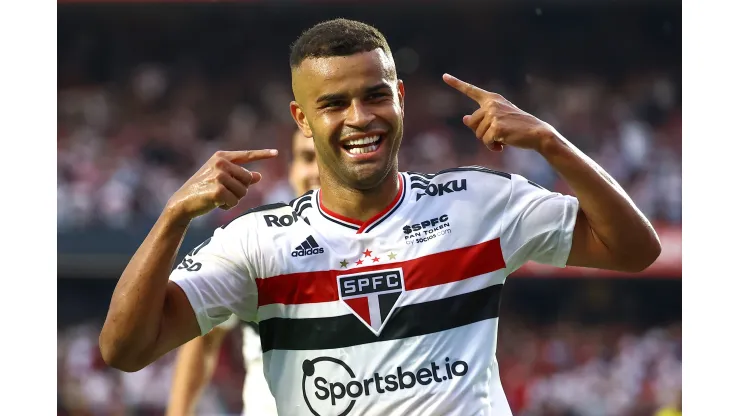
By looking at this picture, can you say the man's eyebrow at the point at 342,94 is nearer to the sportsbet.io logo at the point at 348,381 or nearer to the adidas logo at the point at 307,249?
the adidas logo at the point at 307,249

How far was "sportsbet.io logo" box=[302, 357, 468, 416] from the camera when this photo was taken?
310cm

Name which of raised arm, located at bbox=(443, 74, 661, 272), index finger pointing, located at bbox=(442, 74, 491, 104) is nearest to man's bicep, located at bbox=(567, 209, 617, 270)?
raised arm, located at bbox=(443, 74, 661, 272)

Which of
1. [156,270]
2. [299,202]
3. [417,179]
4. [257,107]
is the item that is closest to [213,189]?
[156,270]

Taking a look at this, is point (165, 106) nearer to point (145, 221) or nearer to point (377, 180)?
point (145, 221)

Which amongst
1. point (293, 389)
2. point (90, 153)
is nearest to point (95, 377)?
point (90, 153)

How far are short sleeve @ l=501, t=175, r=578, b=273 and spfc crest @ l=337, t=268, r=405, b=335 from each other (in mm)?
398

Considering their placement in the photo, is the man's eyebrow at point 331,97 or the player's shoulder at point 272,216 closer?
the man's eyebrow at point 331,97

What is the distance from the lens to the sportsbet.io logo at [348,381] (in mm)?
3098

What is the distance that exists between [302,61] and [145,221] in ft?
30.2

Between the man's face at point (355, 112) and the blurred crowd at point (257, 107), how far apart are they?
363 inches

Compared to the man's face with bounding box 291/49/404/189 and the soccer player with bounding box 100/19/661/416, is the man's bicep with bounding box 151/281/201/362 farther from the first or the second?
the man's face with bounding box 291/49/404/189

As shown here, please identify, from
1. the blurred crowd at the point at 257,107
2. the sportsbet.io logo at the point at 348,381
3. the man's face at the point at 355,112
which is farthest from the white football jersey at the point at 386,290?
the blurred crowd at the point at 257,107

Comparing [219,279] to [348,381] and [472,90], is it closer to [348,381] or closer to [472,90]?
[348,381]

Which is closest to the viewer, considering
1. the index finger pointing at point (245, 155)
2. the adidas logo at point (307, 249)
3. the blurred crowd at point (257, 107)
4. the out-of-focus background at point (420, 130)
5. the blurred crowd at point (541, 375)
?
the index finger pointing at point (245, 155)
